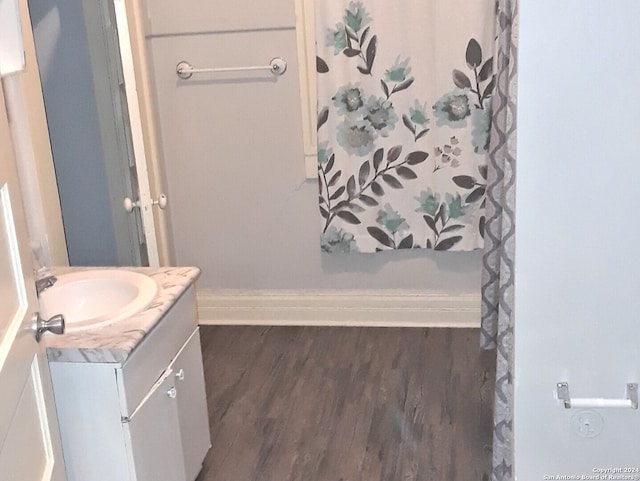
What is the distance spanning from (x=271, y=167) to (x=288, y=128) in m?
0.19

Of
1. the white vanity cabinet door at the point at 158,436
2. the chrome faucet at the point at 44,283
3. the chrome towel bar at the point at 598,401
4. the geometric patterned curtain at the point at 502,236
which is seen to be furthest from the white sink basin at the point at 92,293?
the chrome towel bar at the point at 598,401

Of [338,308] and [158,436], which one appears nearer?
[158,436]

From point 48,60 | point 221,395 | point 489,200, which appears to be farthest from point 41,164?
point 489,200

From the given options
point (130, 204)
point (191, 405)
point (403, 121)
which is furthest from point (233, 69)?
point (191, 405)

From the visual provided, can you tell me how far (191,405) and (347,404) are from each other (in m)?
0.74

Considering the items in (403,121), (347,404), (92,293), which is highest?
(403,121)

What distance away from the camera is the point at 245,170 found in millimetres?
3385

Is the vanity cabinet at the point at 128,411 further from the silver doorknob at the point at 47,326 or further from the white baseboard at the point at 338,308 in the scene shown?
the white baseboard at the point at 338,308

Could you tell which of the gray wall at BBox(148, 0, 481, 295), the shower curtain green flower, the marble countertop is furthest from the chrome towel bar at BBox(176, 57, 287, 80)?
the marble countertop

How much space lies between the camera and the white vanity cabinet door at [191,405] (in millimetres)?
2156

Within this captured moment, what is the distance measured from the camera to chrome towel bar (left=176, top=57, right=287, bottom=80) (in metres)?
3.21

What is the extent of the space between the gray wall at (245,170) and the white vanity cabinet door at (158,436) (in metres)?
1.47

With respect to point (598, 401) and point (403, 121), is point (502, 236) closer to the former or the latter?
point (598, 401)

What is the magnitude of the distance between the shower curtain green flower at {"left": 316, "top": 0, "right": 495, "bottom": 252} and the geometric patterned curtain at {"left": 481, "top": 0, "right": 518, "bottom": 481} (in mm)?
219
